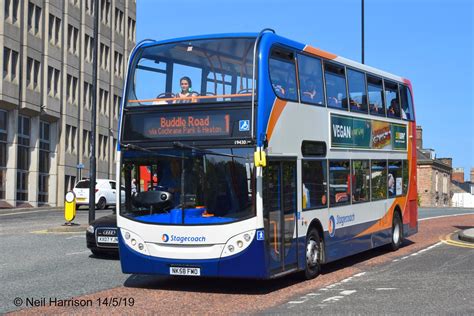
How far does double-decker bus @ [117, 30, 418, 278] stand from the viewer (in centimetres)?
1120

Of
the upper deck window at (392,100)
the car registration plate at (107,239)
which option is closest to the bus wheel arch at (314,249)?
the car registration plate at (107,239)

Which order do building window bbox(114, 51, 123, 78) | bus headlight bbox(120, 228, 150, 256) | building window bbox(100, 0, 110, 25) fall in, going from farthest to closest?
building window bbox(114, 51, 123, 78) < building window bbox(100, 0, 110, 25) < bus headlight bbox(120, 228, 150, 256)

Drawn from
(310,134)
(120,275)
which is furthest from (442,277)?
(120,275)

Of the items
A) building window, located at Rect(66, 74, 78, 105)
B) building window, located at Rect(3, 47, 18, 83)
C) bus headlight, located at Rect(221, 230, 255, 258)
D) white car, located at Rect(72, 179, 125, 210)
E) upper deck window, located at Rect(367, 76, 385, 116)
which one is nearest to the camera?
bus headlight, located at Rect(221, 230, 255, 258)

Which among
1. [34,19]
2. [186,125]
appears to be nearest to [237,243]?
[186,125]

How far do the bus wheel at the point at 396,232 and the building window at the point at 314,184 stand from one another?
491cm

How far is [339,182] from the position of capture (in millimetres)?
14352

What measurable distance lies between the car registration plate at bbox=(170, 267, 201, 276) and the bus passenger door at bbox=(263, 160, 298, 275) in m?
1.10

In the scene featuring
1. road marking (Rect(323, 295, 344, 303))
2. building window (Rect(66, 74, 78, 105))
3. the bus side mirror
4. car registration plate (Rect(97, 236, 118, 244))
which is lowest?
road marking (Rect(323, 295, 344, 303))

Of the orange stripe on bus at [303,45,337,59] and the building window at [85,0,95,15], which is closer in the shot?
the orange stripe on bus at [303,45,337,59]

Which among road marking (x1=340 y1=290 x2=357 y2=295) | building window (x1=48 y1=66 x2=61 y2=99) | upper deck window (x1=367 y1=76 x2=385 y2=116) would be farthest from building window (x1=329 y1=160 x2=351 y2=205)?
building window (x1=48 y1=66 x2=61 y2=99)

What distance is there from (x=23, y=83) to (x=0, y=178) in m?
6.30

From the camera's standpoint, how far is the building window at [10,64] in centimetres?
4597

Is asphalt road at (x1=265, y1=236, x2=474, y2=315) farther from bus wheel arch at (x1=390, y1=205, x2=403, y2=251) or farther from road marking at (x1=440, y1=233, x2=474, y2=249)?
road marking at (x1=440, y1=233, x2=474, y2=249)
